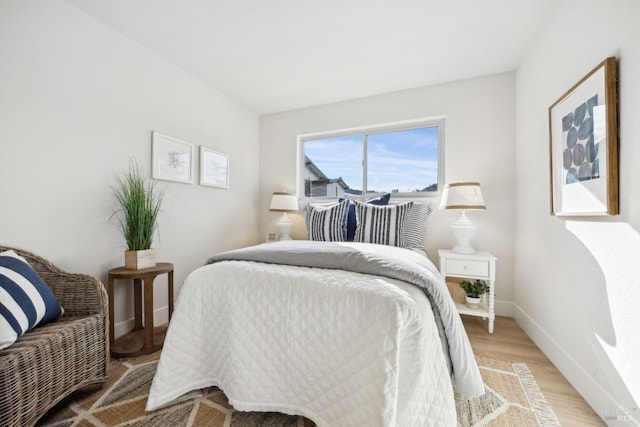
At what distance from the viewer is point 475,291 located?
222 centimetres

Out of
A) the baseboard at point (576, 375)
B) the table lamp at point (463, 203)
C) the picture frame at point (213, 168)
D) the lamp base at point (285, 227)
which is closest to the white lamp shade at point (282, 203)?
the lamp base at point (285, 227)

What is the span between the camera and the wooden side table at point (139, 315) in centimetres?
170

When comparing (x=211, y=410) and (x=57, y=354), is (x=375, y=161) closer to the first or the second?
(x=211, y=410)

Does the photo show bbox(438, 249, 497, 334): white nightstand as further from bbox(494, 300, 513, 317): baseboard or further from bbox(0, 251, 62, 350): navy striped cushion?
bbox(0, 251, 62, 350): navy striped cushion

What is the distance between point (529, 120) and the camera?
2100 millimetres

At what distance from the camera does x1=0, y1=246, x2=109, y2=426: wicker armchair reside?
999mm

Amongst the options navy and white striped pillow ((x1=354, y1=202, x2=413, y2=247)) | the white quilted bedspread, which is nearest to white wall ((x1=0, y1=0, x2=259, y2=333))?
the white quilted bedspread

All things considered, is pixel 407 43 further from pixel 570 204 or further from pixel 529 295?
pixel 529 295

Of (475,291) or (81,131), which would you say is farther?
(475,291)

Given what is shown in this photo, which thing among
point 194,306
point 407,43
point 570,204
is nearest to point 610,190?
point 570,204


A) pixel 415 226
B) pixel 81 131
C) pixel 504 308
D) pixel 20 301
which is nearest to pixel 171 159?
pixel 81 131

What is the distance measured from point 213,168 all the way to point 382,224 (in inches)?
72.7

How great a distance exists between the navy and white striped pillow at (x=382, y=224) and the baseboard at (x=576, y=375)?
1.12 meters

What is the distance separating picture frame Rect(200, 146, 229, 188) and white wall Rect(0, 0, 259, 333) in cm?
13
